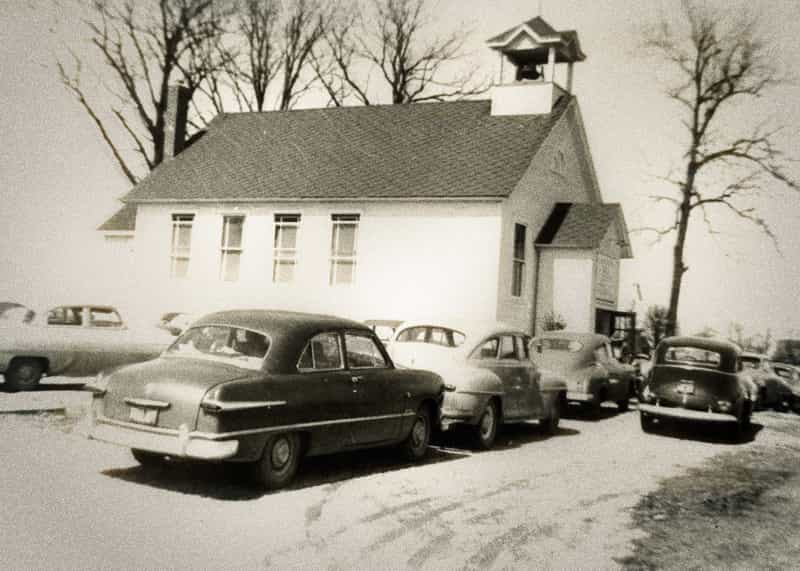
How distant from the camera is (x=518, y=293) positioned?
76.4ft

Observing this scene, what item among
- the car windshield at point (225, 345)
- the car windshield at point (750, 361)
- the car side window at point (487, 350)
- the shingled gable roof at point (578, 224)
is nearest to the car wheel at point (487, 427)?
the car side window at point (487, 350)

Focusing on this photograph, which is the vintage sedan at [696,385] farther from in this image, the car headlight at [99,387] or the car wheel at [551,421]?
the car headlight at [99,387]

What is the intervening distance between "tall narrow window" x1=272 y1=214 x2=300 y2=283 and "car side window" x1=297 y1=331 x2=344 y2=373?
51.2 ft

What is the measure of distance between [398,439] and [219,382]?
2834 millimetres

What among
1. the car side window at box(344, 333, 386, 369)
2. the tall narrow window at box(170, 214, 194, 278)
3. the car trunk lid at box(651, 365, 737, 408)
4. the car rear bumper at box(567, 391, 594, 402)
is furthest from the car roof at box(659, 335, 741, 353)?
the tall narrow window at box(170, 214, 194, 278)

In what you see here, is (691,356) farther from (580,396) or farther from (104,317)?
(104,317)

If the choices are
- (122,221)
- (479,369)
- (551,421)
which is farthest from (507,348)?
(122,221)

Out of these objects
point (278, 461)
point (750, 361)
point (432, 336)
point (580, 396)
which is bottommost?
point (278, 461)

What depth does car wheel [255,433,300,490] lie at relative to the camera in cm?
755

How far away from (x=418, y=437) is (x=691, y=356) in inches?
287

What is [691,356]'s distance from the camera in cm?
1515

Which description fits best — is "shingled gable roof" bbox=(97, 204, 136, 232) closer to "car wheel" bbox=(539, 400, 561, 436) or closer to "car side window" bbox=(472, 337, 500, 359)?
"car wheel" bbox=(539, 400, 561, 436)

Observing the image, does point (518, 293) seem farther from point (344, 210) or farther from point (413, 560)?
point (413, 560)

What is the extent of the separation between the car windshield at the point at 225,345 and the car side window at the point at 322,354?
44cm
